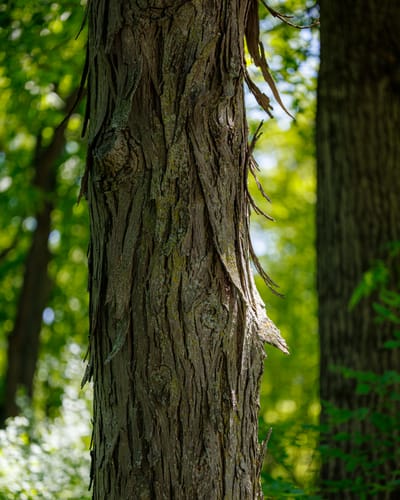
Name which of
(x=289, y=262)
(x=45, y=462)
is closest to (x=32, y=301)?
(x=45, y=462)

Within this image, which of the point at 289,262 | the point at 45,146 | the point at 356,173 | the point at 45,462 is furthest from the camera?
the point at 289,262

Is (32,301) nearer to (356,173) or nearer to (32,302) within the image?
(32,302)

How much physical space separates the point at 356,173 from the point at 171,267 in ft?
11.2

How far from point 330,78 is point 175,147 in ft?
11.6

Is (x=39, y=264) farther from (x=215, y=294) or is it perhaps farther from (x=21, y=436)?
(x=215, y=294)

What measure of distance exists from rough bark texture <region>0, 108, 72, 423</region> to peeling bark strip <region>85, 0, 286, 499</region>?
926cm

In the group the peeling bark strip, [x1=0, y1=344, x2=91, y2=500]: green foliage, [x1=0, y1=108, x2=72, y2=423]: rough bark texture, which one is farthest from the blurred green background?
the peeling bark strip

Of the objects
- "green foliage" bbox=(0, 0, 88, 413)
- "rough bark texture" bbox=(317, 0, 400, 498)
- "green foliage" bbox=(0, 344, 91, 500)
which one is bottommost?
"green foliage" bbox=(0, 344, 91, 500)

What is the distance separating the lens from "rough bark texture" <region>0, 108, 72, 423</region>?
1120cm

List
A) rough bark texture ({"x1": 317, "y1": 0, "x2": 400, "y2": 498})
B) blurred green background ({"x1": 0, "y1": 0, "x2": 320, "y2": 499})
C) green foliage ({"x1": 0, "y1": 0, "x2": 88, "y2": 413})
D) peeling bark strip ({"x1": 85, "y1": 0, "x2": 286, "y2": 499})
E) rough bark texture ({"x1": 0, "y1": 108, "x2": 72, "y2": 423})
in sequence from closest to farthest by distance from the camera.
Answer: peeling bark strip ({"x1": 85, "y1": 0, "x2": 286, "y2": 499}), blurred green background ({"x1": 0, "y1": 0, "x2": 320, "y2": 499}), green foliage ({"x1": 0, "y1": 0, "x2": 88, "y2": 413}), rough bark texture ({"x1": 317, "y1": 0, "x2": 400, "y2": 498}), rough bark texture ({"x1": 0, "y1": 108, "x2": 72, "y2": 423})

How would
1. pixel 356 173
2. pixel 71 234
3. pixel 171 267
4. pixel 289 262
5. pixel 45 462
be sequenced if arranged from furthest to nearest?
1. pixel 289 262
2. pixel 71 234
3. pixel 356 173
4. pixel 45 462
5. pixel 171 267

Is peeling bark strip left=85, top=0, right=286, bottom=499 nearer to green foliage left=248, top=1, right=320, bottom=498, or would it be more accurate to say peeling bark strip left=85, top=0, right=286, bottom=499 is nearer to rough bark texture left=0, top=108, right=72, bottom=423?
rough bark texture left=0, top=108, right=72, bottom=423

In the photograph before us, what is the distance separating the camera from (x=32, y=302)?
1145 cm

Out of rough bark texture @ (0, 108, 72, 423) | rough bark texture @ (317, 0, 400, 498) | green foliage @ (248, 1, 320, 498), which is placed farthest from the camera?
green foliage @ (248, 1, 320, 498)
